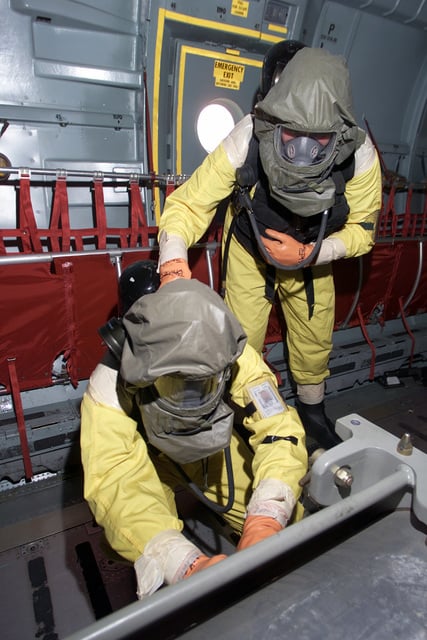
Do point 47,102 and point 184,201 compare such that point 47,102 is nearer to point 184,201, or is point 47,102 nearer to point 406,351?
point 184,201

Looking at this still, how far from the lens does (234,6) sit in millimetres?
3188

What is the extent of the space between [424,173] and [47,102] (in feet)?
13.5

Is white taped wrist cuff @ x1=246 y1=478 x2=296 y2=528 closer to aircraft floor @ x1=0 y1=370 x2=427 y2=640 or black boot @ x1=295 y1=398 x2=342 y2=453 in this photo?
aircraft floor @ x1=0 y1=370 x2=427 y2=640

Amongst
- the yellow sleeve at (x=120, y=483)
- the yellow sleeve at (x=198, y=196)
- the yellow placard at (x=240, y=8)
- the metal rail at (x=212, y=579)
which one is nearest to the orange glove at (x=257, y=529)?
the yellow sleeve at (x=120, y=483)

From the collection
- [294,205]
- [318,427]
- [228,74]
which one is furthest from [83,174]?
[318,427]

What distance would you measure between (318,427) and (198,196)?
194 cm

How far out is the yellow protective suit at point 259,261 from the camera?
7.60ft

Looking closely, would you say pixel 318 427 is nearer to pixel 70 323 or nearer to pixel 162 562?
pixel 70 323

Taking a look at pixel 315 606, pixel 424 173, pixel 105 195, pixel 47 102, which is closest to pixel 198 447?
pixel 315 606

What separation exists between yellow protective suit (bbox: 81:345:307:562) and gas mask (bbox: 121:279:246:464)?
0.23 metres

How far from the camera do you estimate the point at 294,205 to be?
→ 2.12 metres

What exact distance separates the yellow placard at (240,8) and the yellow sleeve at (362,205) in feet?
5.64

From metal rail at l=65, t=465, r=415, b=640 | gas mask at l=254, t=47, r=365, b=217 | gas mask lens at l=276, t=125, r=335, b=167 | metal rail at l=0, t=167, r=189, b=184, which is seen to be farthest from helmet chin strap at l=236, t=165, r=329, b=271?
metal rail at l=65, t=465, r=415, b=640

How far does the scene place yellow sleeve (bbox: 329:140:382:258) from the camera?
7.97 feet
